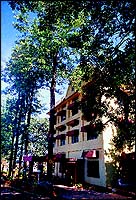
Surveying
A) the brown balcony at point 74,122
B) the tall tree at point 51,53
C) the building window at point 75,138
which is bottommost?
the building window at point 75,138

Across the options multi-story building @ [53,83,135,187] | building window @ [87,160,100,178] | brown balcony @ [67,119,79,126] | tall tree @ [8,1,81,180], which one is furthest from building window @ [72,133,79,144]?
tall tree @ [8,1,81,180]

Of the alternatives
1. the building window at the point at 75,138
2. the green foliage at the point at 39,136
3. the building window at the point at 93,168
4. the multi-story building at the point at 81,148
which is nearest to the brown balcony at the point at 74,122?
the multi-story building at the point at 81,148

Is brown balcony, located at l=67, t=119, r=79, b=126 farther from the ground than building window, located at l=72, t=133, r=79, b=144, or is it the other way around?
brown balcony, located at l=67, t=119, r=79, b=126

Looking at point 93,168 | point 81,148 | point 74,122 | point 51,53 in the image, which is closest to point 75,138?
point 74,122

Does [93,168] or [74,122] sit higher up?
[74,122]

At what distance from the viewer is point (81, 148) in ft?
99.9

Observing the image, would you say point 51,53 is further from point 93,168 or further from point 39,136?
point 39,136

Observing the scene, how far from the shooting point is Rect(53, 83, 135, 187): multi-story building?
2561cm

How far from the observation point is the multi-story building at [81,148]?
25.6 metres

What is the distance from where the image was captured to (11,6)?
33.4 ft

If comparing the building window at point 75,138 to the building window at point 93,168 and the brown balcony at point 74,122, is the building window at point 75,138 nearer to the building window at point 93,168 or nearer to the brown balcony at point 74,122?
the brown balcony at point 74,122

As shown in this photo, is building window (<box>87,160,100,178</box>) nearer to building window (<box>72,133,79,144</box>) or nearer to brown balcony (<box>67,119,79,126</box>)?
building window (<box>72,133,79,144</box>)

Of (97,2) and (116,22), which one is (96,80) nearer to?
(116,22)

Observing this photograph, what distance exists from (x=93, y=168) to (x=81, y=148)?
3532 millimetres
